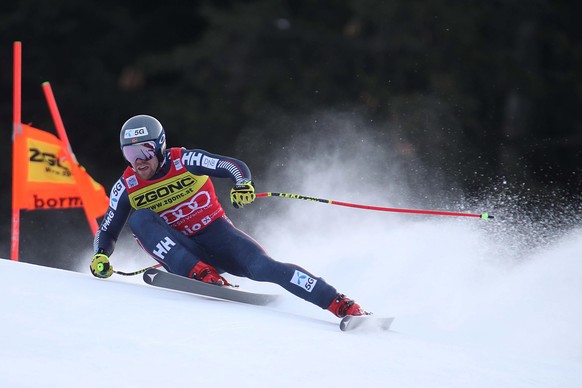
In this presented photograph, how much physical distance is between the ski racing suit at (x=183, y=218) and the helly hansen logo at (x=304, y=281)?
11.0 inches

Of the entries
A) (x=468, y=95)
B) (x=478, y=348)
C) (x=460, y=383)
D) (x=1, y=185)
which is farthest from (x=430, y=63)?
(x=460, y=383)

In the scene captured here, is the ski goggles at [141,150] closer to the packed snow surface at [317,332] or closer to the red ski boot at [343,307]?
the packed snow surface at [317,332]

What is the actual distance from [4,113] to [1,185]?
4.22 feet

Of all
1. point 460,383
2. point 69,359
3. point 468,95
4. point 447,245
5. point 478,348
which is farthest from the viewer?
point 468,95

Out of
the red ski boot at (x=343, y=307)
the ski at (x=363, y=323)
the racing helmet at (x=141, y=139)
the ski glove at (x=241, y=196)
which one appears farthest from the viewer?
the racing helmet at (x=141, y=139)

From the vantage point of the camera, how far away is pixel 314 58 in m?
14.7

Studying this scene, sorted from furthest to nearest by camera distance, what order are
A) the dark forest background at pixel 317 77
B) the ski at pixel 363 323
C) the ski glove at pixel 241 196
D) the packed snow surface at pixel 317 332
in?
the dark forest background at pixel 317 77, the ski glove at pixel 241 196, the ski at pixel 363 323, the packed snow surface at pixel 317 332

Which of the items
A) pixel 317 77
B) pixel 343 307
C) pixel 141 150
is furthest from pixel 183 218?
pixel 317 77

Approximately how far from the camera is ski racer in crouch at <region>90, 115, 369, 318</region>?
17.1 ft

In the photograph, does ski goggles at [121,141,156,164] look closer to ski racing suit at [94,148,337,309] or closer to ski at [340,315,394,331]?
ski racing suit at [94,148,337,309]

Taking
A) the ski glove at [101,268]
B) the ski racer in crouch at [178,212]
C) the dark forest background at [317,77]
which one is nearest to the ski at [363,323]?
the ski racer in crouch at [178,212]

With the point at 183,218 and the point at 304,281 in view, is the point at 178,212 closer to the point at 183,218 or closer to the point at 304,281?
the point at 183,218

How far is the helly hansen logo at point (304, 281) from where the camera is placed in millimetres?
4852

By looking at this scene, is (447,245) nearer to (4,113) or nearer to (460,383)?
(460,383)
